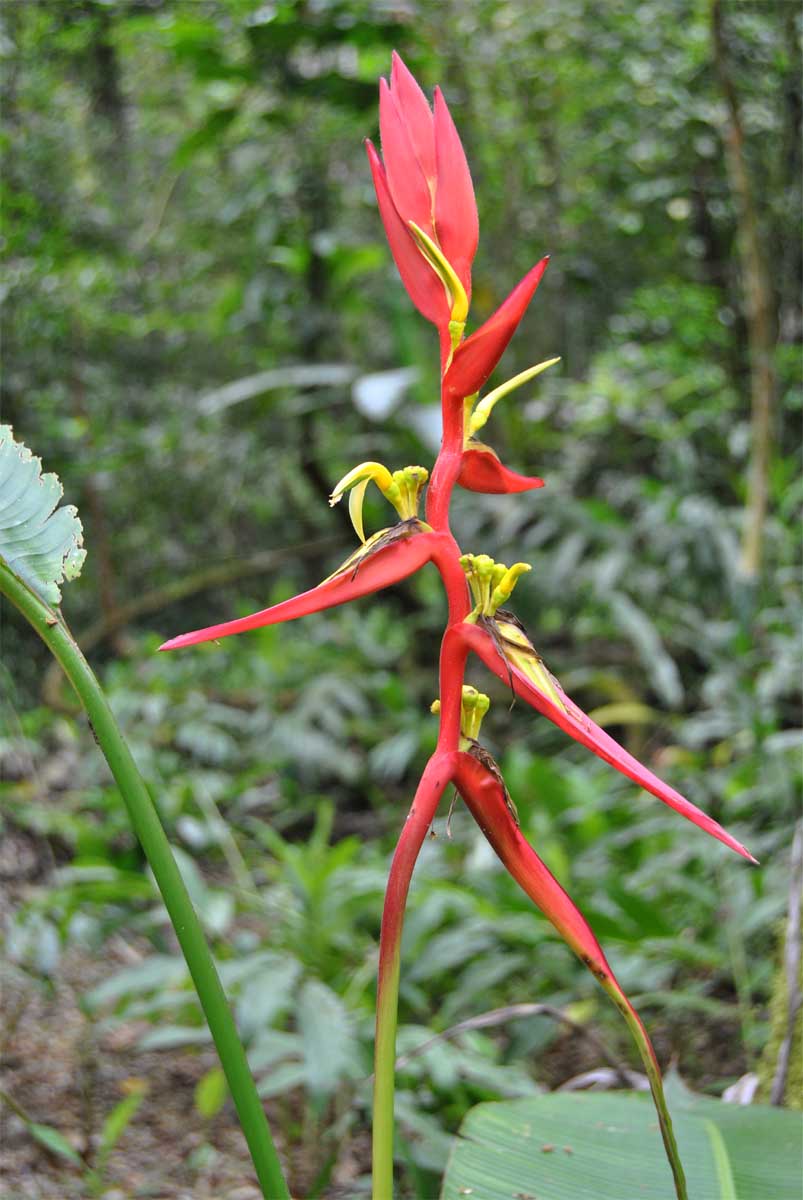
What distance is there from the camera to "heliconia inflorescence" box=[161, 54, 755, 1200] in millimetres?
338

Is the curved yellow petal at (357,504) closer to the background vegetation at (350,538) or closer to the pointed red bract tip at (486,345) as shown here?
the pointed red bract tip at (486,345)

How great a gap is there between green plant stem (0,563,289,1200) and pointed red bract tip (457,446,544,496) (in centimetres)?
15

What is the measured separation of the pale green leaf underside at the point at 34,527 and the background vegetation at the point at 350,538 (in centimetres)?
47

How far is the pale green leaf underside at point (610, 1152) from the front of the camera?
0.48 metres

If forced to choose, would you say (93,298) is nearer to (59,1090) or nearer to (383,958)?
(59,1090)

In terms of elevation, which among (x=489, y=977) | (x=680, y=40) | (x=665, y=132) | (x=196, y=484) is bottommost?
(x=489, y=977)

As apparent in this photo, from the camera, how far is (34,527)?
0.40m

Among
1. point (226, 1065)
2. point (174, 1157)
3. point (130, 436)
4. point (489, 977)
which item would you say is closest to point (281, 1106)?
point (174, 1157)

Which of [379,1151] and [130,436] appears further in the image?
[130,436]

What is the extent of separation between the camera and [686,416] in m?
2.68

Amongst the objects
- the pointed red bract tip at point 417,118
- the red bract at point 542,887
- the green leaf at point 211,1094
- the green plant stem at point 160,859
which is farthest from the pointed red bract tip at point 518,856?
the green leaf at point 211,1094

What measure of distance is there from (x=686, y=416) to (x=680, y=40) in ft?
3.00

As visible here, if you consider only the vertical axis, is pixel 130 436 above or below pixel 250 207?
below

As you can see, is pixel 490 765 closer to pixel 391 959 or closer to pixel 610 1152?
pixel 391 959
